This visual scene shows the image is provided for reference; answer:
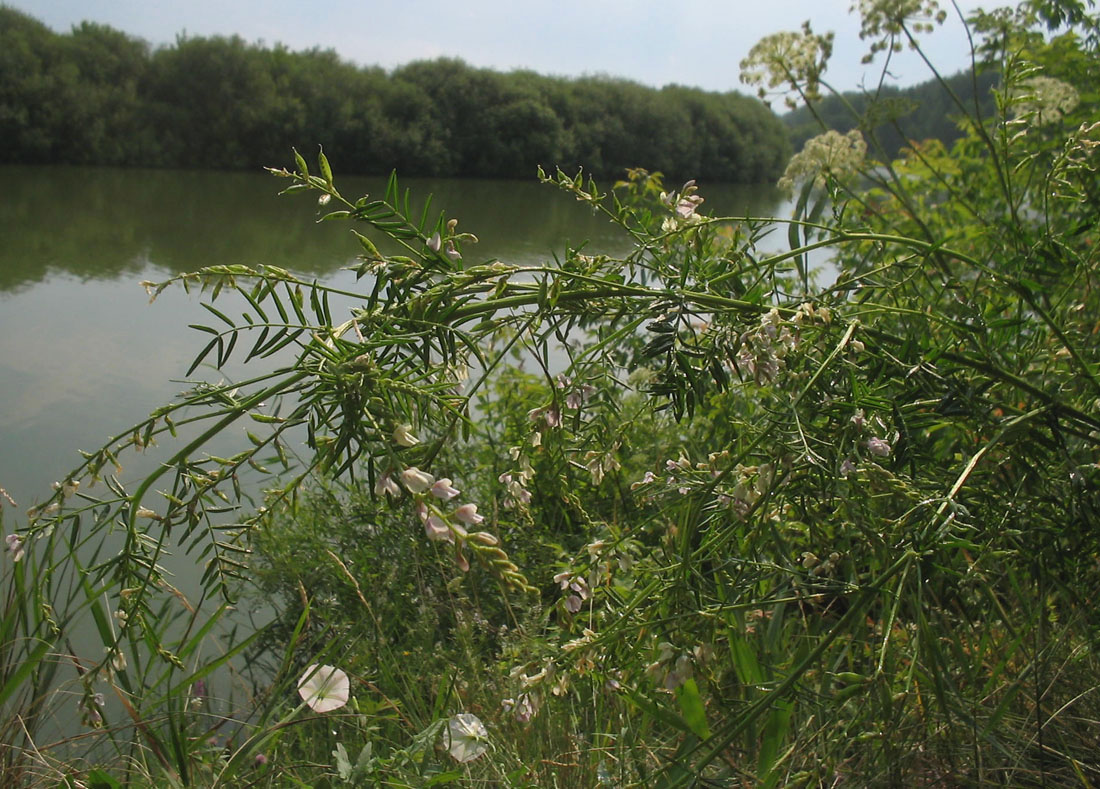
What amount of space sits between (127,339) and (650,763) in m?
5.04

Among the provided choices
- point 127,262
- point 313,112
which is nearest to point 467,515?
point 127,262

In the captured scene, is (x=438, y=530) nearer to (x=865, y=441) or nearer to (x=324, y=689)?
(x=865, y=441)

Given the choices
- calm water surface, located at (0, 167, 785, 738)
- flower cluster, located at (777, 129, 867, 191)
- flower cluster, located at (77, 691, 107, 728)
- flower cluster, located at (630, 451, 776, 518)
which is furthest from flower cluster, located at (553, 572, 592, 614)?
flower cluster, located at (777, 129, 867, 191)

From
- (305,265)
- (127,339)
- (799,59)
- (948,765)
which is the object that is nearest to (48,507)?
(948,765)

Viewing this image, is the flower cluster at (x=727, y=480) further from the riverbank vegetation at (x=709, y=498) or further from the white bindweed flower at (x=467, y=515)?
the white bindweed flower at (x=467, y=515)

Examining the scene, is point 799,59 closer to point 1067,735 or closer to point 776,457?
point 776,457

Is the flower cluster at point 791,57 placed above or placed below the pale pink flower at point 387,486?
above

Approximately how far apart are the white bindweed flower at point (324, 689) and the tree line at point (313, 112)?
44.6 feet

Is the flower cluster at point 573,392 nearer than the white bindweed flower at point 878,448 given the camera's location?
No

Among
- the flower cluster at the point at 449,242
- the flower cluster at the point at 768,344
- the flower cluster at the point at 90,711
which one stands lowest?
the flower cluster at the point at 90,711

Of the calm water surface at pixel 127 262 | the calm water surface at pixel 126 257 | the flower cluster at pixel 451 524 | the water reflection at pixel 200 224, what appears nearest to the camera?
the flower cluster at pixel 451 524

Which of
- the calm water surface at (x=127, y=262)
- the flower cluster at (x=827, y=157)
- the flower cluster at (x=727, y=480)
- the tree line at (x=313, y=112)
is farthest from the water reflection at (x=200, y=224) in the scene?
the flower cluster at (x=727, y=480)

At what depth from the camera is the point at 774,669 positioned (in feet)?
3.43

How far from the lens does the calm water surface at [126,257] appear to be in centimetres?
419
